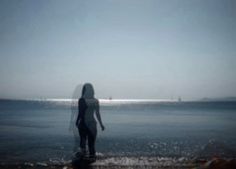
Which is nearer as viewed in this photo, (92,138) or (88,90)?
(88,90)

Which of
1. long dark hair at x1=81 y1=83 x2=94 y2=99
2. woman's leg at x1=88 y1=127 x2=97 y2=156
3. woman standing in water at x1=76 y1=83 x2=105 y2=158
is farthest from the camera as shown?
Result: woman's leg at x1=88 y1=127 x2=97 y2=156

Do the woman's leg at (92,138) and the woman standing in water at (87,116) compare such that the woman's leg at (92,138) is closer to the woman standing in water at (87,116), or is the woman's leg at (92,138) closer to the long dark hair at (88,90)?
the woman standing in water at (87,116)

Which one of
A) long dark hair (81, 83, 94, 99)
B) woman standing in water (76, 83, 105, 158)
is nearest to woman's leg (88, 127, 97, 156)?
woman standing in water (76, 83, 105, 158)

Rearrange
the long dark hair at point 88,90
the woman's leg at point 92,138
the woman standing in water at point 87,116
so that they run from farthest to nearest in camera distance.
→ the woman's leg at point 92,138 → the woman standing in water at point 87,116 → the long dark hair at point 88,90

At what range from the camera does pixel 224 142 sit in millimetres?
21578

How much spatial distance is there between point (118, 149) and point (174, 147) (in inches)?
152

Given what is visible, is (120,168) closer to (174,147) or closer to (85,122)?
(85,122)

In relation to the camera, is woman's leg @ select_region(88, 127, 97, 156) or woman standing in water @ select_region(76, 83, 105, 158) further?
woman's leg @ select_region(88, 127, 97, 156)

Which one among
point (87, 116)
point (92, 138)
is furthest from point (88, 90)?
point (92, 138)

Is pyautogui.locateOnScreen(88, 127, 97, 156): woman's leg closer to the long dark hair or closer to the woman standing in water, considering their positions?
the woman standing in water

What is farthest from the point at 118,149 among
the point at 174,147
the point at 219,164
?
the point at 219,164

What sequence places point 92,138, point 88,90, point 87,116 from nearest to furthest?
point 88,90 → point 87,116 → point 92,138

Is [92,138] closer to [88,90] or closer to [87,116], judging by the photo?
[87,116]

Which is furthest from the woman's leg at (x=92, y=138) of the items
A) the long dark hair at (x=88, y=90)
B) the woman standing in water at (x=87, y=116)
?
the long dark hair at (x=88, y=90)
